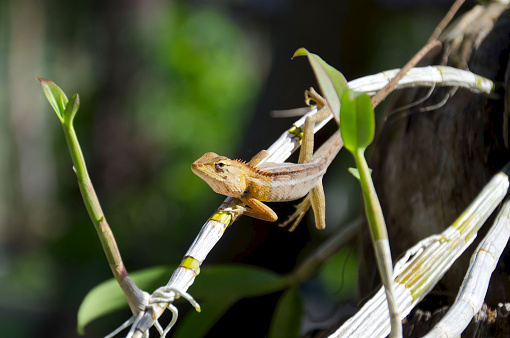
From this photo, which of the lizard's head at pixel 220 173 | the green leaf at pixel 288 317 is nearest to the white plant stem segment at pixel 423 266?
the lizard's head at pixel 220 173

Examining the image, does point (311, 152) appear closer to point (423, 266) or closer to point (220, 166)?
point (220, 166)


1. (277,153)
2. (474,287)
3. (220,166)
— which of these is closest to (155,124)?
(220,166)

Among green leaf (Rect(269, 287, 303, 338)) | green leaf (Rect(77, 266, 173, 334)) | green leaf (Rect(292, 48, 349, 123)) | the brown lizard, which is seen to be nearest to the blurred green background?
green leaf (Rect(269, 287, 303, 338))

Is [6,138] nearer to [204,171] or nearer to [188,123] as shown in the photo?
[188,123]

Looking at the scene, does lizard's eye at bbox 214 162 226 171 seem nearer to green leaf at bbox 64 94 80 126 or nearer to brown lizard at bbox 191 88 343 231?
brown lizard at bbox 191 88 343 231

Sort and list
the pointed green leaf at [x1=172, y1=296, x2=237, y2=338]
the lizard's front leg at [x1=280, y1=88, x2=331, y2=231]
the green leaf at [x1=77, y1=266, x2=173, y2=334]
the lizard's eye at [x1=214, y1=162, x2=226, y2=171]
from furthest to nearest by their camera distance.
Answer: the pointed green leaf at [x1=172, y1=296, x2=237, y2=338] → the green leaf at [x1=77, y1=266, x2=173, y2=334] → the lizard's eye at [x1=214, y1=162, x2=226, y2=171] → the lizard's front leg at [x1=280, y1=88, x2=331, y2=231]
